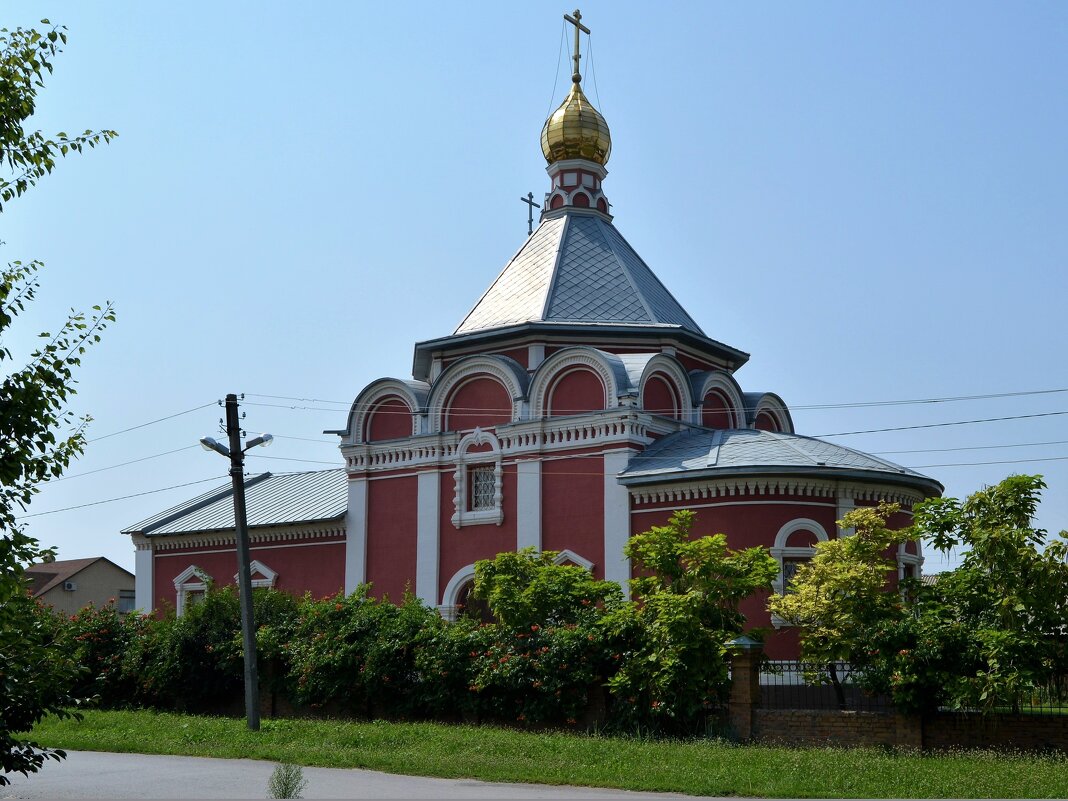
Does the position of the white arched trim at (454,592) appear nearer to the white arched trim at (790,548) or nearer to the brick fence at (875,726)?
the white arched trim at (790,548)

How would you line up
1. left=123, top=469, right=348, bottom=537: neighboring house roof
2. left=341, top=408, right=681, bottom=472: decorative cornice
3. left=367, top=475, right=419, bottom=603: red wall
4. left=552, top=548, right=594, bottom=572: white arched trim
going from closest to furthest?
left=552, top=548, right=594, bottom=572: white arched trim
left=341, top=408, right=681, bottom=472: decorative cornice
left=367, top=475, right=419, bottom=603: red wall
left=123, top=469, right=348, bottom=537: neighboring house roof

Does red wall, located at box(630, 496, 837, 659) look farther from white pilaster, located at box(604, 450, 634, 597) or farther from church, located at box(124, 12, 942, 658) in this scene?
white pilaster, located at box(604, 450, 634, 597)

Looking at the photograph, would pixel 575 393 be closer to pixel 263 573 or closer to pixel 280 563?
pixel 280 563

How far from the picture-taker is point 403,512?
79.9 ft

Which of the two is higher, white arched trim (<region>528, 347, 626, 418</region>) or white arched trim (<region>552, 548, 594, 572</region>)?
white arched trim (<region>528, 347, 626, 418</region>)

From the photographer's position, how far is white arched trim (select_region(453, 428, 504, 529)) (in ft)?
75.2

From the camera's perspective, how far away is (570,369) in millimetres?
22516

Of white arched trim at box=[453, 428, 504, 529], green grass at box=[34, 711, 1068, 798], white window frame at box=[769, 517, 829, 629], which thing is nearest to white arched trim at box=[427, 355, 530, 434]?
white arched trim at box=[453, 428, 504, 529]

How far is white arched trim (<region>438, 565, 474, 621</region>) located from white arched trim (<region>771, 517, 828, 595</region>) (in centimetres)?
623

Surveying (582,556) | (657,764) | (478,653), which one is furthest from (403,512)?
(657,764)

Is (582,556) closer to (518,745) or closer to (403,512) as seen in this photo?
(403,512)

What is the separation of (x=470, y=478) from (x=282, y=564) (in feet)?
19.4

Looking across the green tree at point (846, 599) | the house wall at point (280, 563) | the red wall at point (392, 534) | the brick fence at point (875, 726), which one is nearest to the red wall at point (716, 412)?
the red wall at point (392, 534)

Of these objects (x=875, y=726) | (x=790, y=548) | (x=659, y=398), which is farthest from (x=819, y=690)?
(x=659, y=398)
